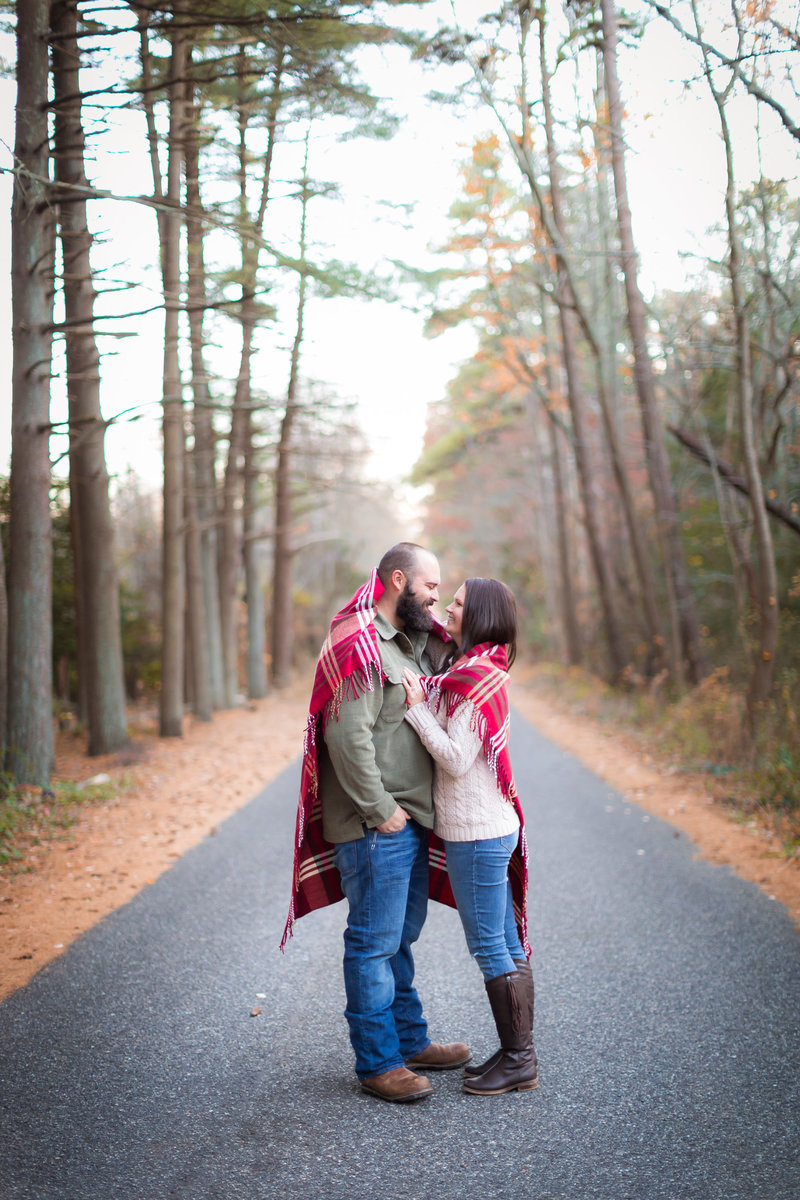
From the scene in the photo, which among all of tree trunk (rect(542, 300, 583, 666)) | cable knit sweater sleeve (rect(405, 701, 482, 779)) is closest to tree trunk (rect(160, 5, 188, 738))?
cable knit sweater sleeve (rect(405, 701, 482, 779))

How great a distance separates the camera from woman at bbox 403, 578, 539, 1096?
3311mm

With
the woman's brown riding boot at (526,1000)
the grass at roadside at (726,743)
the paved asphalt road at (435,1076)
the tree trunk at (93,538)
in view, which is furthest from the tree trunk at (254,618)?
the woman's brown riding boot at (526,1000)

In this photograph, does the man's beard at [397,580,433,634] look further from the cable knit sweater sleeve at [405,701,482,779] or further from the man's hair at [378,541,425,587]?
the cable knit sweater sleeve at [405,701,482,779]

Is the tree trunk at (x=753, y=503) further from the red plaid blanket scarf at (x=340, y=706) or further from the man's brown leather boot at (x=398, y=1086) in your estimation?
the man's brown leather boot at (x=398, y=1086)

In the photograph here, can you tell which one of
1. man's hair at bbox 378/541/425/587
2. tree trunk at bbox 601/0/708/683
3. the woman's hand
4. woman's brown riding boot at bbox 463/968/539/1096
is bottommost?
woman's brown riding boot at bbox 463/968/539/1096

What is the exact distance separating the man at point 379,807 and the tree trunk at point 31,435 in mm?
5746

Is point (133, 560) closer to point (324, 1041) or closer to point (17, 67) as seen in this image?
point (17, 67)

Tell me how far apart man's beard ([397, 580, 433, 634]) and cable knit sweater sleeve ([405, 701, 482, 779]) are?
32cm

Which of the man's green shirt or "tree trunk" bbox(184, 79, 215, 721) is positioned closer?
the man's green shirt

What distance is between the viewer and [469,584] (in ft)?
11.4

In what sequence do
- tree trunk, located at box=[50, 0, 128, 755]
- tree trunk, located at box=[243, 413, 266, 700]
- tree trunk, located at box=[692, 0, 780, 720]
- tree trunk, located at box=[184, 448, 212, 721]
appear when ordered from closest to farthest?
tree trunk, located at box=[692, 0, 780, 720]
tree trunk, located at box=[50, 0, 128, 755]
tree trunk, located at box=[184, 448, 212, 721]
tree trunk, located at box=[243, 413, 266, 700]

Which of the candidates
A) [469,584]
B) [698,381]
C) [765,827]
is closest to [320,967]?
[469,584]

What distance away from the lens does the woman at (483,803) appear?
331 cm

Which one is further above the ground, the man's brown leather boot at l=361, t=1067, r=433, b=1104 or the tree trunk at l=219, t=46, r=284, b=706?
the tree trunk at l=219, t=46, r=284, b=706
